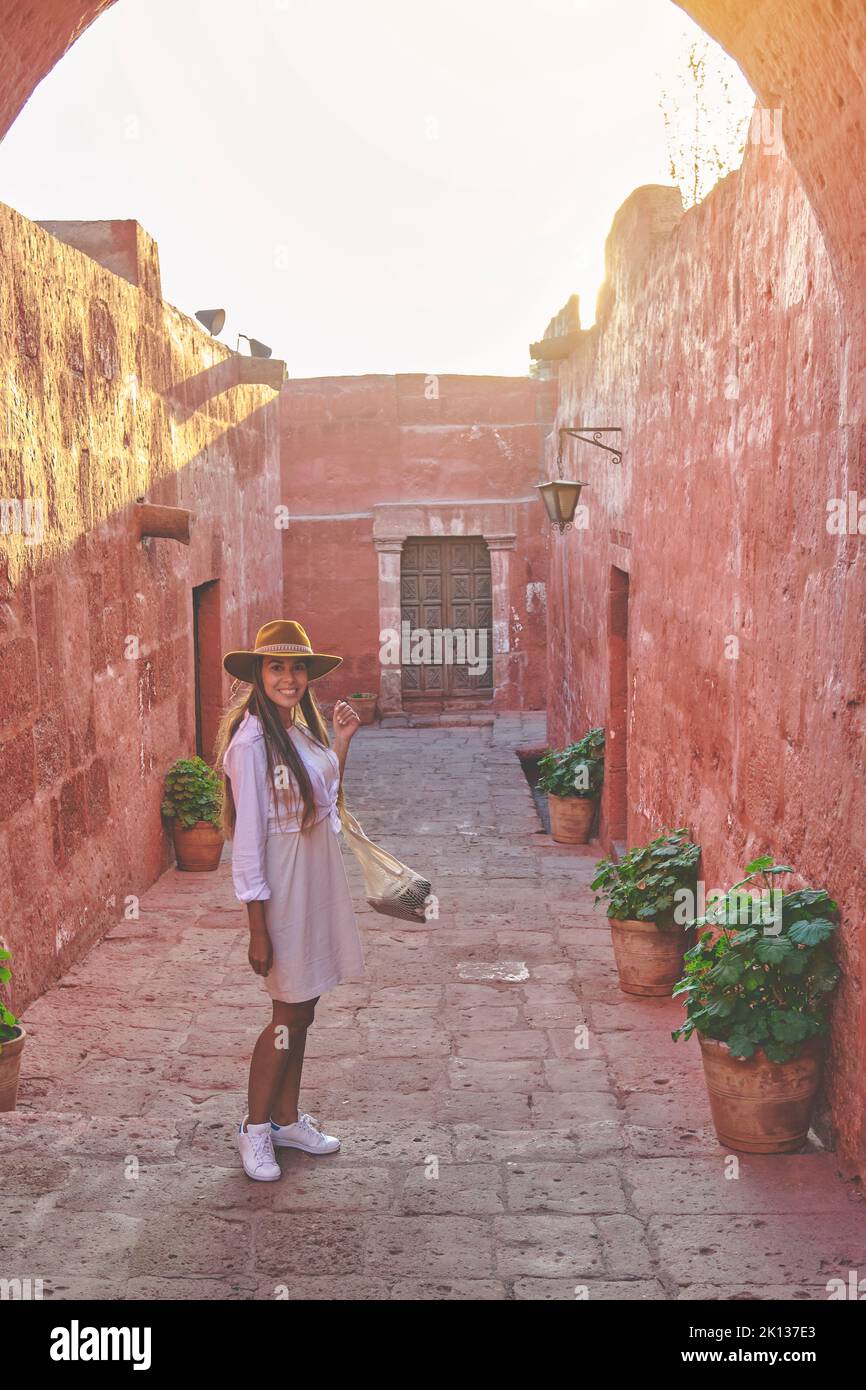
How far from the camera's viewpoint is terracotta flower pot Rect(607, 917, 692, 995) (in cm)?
605

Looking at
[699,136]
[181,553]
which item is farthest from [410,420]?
[181,553]

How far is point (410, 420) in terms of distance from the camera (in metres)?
17.2

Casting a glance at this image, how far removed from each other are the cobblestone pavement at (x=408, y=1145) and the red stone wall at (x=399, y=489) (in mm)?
9580

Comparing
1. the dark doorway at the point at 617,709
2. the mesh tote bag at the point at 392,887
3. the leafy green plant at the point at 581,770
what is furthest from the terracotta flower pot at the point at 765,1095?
the leafy green plant at the point at 581,770

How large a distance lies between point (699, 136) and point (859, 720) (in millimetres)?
14789

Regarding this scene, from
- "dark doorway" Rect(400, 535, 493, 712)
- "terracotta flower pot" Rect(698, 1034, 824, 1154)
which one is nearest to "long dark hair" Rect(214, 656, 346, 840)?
"terracotta flower pot" Rect(698, 1034, 824, 1154)

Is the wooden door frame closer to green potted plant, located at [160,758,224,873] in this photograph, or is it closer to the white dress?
green potted plant, located at [160,758,224,873]

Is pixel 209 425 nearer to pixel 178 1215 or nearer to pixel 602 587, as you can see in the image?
pixel 602 587

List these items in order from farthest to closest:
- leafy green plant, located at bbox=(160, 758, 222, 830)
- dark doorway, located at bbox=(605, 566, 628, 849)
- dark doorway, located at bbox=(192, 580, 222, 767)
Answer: dark doorway, located at bbox=(192, 580, 222, 767), dark doorway, located at bbox=(605, 566, 628, 849), leafy green plant, located at bbox=(160, 758, 222, 830)

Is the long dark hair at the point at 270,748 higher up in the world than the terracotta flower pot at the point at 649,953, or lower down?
higher up

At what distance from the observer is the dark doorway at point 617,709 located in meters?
9.56

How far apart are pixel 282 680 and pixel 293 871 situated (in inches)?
22.1

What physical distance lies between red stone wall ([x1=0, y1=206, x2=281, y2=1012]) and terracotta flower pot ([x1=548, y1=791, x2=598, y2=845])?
8.95 feet

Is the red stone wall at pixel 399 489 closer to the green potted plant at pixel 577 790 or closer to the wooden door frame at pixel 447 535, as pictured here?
the wooden door frame at pixel 447 535
